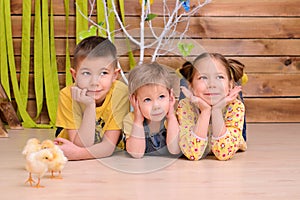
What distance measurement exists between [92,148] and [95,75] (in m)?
0.27

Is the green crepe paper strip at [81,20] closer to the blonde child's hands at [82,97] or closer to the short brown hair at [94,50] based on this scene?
the short brown hair at [94,50]

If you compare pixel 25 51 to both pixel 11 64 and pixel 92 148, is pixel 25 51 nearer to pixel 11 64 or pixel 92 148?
pixel 11 64

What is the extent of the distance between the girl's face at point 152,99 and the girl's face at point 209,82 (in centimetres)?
13

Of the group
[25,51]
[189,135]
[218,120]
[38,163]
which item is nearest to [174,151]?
[189,135]

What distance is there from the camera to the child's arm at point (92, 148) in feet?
7.22

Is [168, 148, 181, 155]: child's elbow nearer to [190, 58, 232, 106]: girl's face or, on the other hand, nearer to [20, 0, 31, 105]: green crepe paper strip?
[190, 58, 232, 106]: girl's face

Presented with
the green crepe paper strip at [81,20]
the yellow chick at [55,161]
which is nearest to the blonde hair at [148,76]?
the yellow chick at [55,161]

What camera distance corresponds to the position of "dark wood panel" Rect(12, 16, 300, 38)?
339 cm

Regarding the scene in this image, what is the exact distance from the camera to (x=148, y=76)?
2.13 m

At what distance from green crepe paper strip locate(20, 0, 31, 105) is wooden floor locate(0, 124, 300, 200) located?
85 centimetres

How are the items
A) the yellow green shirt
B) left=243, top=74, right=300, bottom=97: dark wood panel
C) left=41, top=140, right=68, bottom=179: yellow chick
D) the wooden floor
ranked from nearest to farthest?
the wooden floor, left=41, top=140, right=68, bottom=179: yellow chick, the yellow green shirt, left=243, top=74, right=300, bottom=97: dark wood panel

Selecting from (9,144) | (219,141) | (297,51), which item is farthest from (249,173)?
(297,51)

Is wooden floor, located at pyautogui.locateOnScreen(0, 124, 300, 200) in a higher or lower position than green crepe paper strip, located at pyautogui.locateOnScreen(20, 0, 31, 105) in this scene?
lower

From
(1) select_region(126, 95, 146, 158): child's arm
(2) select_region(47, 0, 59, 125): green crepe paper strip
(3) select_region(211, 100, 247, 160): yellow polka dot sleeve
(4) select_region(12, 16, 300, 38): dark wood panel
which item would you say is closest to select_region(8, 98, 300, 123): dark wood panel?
(4) select_region(12, 16, 300, 38): dark wood panel
